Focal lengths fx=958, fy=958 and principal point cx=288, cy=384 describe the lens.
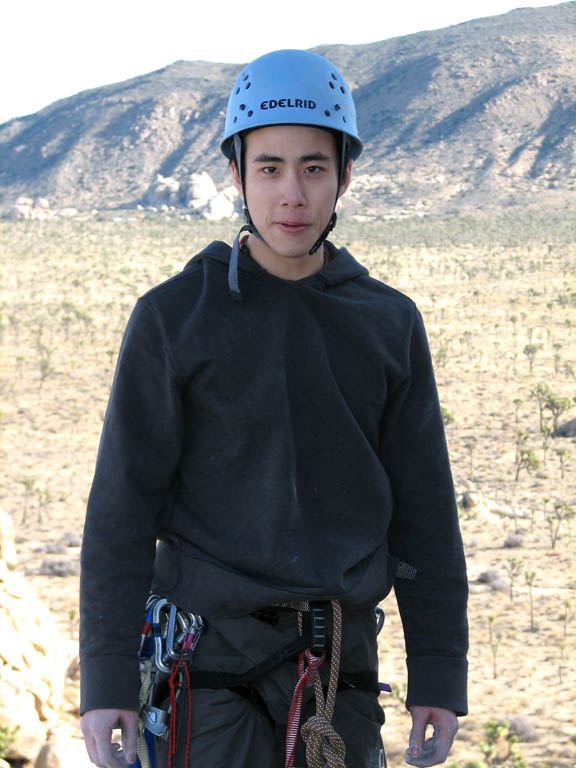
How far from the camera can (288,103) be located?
6.45ft

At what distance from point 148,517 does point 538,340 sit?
16.9 m

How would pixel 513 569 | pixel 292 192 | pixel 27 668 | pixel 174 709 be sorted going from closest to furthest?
pixel 174 709 → pixel 292 192 → pixel 27 668 → pixel 513 569

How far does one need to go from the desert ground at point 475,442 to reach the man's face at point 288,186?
11.5 ft

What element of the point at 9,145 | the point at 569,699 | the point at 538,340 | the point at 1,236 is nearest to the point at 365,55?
the point at 9,145

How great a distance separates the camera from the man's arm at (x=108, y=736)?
1.82 meters

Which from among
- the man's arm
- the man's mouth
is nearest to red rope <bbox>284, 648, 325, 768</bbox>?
the man's arm

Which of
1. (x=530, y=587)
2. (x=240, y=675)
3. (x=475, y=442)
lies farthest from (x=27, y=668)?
(x=475, y=442)

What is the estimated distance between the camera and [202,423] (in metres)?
→ 1.91

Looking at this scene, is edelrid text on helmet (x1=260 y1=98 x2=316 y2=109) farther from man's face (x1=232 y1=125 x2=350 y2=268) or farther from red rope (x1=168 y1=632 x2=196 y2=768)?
red rope (x1=168 y1=632 x2=196 y2=768)

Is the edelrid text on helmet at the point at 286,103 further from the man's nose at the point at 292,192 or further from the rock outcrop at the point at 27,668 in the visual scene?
the rock outcrop at the point at 27,668

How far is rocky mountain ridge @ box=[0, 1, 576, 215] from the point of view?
6338 centimetres

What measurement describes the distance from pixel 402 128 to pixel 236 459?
253 ft

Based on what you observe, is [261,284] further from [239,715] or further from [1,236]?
[1,236]

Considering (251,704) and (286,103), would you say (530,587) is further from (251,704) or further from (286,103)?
(286,103)
